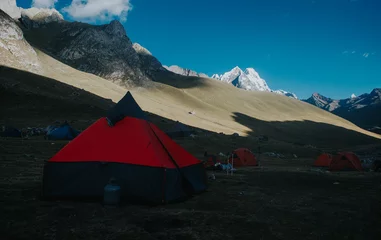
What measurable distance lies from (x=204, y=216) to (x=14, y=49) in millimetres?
106298

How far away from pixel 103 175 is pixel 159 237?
4.48 metres

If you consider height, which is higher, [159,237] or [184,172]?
[184,172]

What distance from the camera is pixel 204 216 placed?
9.64 meters

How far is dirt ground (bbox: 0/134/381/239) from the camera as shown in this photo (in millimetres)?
7836

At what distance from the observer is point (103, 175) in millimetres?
11227

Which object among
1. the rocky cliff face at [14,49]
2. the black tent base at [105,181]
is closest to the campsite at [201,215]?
the black tent base at [105,181]

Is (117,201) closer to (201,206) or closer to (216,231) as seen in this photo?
(201,206)

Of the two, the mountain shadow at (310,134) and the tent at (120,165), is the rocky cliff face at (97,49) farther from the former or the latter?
the tent at (120,165)

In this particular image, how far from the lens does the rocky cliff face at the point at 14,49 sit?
9124 cm

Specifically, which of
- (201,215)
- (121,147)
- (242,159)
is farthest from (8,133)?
(201,215)

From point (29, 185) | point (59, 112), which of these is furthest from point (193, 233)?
point (59, 112)

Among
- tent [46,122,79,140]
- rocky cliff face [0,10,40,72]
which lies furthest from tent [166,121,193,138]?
rocky cliff face [0,10,40,72]

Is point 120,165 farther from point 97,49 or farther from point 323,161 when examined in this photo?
point 97,49

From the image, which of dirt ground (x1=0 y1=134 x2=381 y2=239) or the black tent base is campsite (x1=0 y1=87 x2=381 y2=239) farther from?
the black tent base
